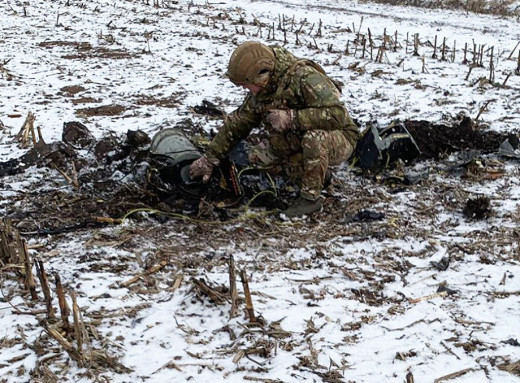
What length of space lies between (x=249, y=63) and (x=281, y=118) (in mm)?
493

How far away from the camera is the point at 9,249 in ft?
9.95

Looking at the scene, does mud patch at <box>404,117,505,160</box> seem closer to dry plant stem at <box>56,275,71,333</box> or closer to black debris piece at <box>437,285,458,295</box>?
black debris piece at <box>437,285,458,295</box>

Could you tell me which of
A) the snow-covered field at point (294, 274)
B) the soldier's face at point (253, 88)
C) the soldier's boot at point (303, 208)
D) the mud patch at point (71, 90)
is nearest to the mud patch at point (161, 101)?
the snow-covered field at point (294, 274)

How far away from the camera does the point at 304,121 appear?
153 inches

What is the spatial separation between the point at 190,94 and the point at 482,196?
3953 millimetres

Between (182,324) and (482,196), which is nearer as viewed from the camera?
(182,324)

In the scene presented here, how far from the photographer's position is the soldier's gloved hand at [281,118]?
3.86 m

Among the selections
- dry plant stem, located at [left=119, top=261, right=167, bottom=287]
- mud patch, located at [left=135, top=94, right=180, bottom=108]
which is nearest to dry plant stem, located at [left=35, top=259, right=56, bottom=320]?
dry plant stem, located at [left=119, top=261, right=167, bottom=287]

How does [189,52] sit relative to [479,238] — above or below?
above

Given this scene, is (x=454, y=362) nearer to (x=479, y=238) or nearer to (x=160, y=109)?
(x=479, y=238)

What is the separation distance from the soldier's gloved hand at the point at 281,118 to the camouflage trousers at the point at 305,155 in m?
0.17

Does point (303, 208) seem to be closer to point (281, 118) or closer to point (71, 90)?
point (281, 118)

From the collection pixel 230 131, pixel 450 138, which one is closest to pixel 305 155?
pixel 230 131

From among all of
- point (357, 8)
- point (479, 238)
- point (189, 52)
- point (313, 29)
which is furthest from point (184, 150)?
point (357, 8)
